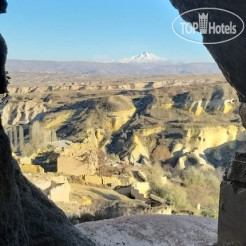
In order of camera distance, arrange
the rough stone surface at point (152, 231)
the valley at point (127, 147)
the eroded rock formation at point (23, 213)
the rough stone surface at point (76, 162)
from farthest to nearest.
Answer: the rough stone surface at point (76, 162), the valley at point (127, 147), the rough stone surface at point (152, 231), the eroded rock formation at point (23, 213)

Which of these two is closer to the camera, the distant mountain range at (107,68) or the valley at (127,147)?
the valley at (127,147)

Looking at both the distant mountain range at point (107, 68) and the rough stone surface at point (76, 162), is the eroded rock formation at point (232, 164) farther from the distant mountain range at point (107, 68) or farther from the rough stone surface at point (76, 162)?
the distant mountain range at point (107, 68)

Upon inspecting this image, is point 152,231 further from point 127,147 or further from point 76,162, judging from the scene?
point 127,147

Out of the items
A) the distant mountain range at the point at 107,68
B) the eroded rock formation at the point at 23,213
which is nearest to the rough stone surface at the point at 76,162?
the eroded rock formation at the point at 23,213

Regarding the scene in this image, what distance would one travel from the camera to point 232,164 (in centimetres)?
655

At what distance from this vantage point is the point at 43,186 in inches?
569

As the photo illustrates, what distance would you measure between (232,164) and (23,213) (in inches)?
120

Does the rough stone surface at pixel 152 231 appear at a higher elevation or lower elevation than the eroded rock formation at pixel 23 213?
lower

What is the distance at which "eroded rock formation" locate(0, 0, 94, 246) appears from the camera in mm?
4035

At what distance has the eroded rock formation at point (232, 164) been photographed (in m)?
6.25

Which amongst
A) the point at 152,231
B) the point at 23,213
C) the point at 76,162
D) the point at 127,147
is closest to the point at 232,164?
the point at 23,213

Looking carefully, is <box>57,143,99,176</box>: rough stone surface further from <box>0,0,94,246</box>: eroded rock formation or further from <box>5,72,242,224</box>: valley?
<box>0,0,94,246</box>: eroded rock formation

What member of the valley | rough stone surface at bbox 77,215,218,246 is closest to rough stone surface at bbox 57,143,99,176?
the valley

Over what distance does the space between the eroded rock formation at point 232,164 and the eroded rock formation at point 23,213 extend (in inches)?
77.1
